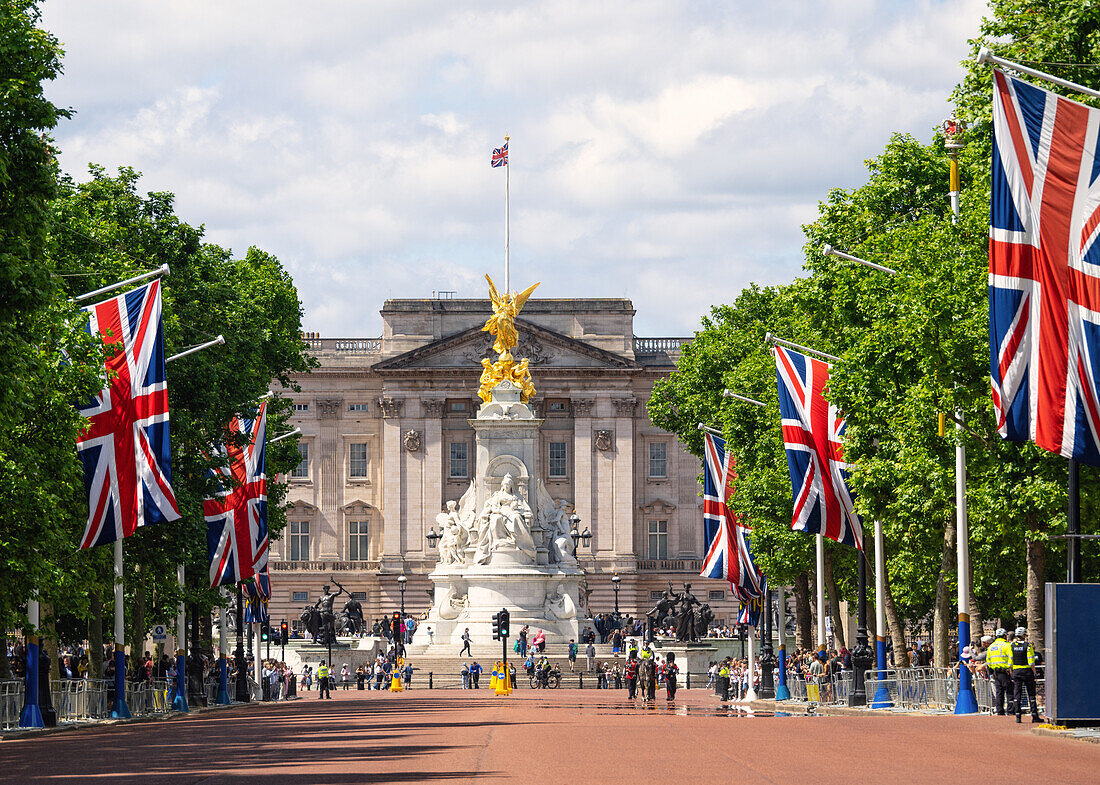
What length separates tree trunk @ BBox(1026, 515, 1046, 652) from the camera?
43.2m

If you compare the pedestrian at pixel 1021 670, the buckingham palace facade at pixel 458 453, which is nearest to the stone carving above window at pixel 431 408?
the buckingham palace facade at pixel 458 453

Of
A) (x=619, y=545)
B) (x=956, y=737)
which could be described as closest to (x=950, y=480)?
(x=956, y=737)

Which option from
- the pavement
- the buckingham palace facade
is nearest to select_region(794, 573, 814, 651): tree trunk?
the pavement

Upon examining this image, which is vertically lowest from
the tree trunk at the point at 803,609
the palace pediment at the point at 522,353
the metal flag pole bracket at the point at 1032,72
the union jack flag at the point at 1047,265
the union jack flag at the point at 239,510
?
the tree trunk at the point at 803,609

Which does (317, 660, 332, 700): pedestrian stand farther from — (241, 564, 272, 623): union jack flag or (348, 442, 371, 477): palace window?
(348, 442, 371, 477): palace window

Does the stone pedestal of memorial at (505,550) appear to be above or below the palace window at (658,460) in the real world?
below

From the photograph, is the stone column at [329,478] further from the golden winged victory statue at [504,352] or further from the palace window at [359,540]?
the golden winged victory statue at [504,352]

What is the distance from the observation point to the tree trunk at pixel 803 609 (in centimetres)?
7928

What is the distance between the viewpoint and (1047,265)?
27.4 metres

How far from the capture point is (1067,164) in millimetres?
26703

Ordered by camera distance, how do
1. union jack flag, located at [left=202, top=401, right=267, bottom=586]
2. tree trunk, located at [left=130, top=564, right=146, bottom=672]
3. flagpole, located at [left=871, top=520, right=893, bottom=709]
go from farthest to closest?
tree trunk, located at [left=130, top=564, right=146, bottom=672], union jack flag, located at [left=202, top=401, right=267, bottom=586], flagpole, located at [left=871, top=520, right=893, bottom=709]

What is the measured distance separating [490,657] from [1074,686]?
55.9 m

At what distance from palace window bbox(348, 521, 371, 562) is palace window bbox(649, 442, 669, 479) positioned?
2191 cm

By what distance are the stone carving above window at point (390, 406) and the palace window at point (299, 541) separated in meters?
10.4
